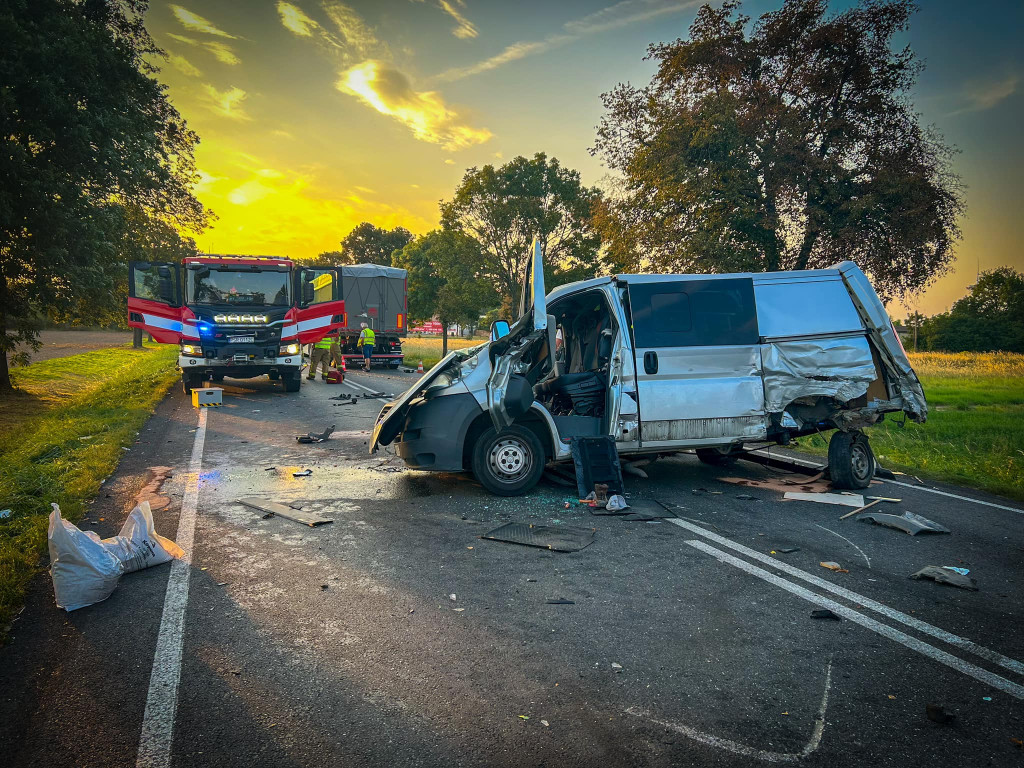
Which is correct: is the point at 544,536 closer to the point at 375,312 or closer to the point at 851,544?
the point at 851,544

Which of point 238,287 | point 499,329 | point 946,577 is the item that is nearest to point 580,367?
point 499,329

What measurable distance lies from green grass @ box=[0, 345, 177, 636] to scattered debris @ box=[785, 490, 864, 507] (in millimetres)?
6569

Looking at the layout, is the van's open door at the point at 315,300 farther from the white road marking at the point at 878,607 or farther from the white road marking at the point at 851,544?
the white road marking at the point at 851,544

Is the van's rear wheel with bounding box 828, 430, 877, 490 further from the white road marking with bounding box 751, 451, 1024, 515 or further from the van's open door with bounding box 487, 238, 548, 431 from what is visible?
the van's open door with bounding box 487, 238, 548, 431

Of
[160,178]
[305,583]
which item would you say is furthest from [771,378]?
[160,178]

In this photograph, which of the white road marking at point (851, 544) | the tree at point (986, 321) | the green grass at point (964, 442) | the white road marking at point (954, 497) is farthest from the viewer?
the tree at point (986, 321)

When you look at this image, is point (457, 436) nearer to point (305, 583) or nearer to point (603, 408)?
A: point (603, 408)

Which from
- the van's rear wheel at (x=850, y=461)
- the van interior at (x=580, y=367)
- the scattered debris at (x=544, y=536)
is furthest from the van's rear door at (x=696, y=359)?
the scattered debris at (x=544, y=536)

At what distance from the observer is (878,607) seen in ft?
13.0

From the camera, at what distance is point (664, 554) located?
16.0 ft

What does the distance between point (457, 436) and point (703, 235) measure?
12592 mm

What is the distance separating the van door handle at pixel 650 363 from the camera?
21.7ft

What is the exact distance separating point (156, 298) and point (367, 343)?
10.9m

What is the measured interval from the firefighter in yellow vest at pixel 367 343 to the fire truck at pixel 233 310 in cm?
855
